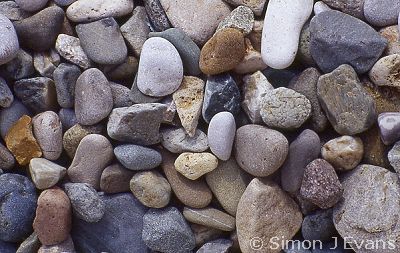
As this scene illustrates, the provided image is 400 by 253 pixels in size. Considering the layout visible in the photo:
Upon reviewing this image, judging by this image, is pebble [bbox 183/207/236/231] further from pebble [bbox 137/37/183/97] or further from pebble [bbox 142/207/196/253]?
pebble [bbox 137/37/183/97]


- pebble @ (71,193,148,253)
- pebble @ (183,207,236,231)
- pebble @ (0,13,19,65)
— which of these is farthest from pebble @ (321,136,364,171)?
pebble @ (0,13,19,65)

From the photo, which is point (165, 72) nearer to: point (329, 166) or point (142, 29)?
point (142, 29)

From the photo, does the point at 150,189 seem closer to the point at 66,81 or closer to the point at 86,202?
the point at 86,202

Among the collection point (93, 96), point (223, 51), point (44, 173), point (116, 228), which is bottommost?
point (116, 228)

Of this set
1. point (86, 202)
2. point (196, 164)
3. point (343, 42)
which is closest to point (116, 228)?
point (86, 202)

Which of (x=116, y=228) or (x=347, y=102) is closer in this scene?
(x=347, y=102)

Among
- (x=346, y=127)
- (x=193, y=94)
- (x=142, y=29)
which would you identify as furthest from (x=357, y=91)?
(x=142, y=29)
